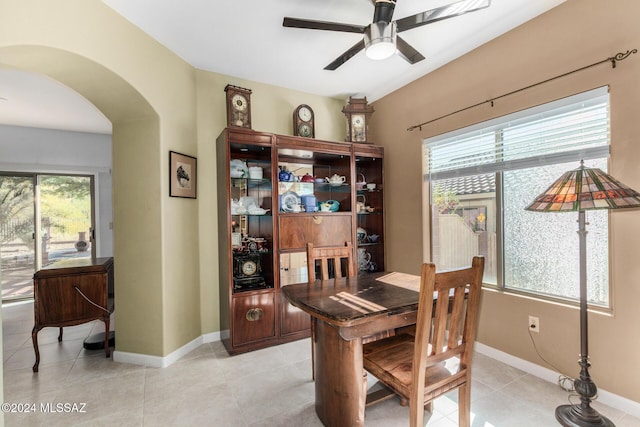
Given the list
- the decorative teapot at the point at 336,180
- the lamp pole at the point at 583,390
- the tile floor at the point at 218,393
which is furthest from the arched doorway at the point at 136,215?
the lamp pole at the point at 583,390

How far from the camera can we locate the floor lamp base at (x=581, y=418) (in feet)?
5.64

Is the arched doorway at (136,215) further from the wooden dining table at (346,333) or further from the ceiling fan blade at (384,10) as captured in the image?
the ceiling fan blade at (384,10)

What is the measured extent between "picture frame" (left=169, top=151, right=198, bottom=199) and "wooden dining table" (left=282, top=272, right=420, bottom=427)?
1581 mm

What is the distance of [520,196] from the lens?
97.8 inches

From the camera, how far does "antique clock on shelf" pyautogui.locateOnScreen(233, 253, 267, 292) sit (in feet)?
9.89

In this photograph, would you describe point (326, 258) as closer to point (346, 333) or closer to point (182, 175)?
point (346, 333)

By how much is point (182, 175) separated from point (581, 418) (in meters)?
3.47

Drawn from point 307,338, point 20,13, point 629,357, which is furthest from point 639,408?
point 20,13

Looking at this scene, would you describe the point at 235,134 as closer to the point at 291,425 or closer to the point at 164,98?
the point at 164,98

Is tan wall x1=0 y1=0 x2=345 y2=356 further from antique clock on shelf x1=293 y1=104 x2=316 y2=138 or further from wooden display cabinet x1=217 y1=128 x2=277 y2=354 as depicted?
antique clock on shelf x1=293 y1=104 x2=316 y2=138

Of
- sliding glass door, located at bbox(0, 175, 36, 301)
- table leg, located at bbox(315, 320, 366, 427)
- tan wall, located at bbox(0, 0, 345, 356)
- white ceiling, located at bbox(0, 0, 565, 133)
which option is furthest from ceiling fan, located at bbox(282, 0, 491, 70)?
sliding glass door, located at bbox(0, 175, 36, 301)

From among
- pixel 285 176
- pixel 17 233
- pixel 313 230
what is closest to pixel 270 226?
pixel 313 230

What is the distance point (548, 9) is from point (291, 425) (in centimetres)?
344

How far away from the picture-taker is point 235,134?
283cm
